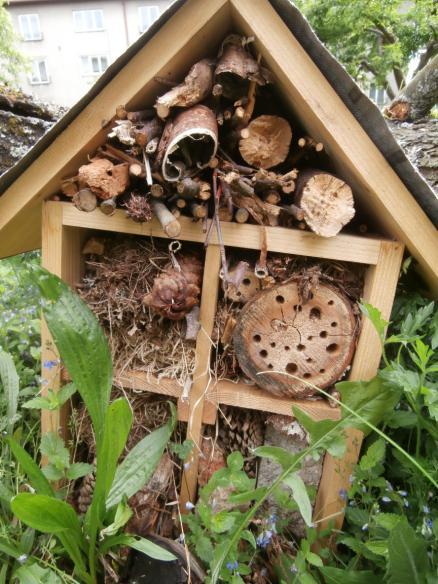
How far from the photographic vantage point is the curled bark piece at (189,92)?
0.82 m

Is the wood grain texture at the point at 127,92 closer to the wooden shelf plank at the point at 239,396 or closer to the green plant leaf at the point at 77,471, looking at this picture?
the wooden shelf plank at the point at 239,396

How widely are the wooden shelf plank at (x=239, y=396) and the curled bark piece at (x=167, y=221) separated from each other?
1.46ft

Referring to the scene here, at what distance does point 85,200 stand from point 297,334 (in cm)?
63

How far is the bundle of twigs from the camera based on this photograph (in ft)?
3.43

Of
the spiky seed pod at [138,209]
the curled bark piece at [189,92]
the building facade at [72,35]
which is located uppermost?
the building facade at [72,35]

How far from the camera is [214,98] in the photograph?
0.91 meters

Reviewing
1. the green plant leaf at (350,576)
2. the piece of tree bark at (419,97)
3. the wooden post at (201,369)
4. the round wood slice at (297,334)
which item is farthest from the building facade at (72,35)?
the green plant leaf at (350,576)

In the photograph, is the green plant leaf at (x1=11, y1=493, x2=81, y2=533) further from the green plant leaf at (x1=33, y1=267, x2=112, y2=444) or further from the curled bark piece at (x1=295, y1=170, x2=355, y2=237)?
the curled bark piece at (x1=295, y1=170, x2=355, y2=237)

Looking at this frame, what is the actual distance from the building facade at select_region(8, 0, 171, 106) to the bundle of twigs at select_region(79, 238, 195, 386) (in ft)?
43.6

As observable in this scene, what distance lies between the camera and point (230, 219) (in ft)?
3.03

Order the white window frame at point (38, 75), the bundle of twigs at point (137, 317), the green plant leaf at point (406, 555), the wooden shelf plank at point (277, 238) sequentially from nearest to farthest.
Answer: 1. the green plant leaf at point (406, 555)
2. the wooden shelf plank at point (277, 238)
3. the bundle of twigs at point (137, 317)
4. the white window frame at point (38, 75)

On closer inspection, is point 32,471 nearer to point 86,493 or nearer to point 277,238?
point 86,493

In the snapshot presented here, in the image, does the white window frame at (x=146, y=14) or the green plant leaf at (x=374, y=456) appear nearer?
the green plant leaf at (x=374, y=456)

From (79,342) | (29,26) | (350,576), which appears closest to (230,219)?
(79,342)
